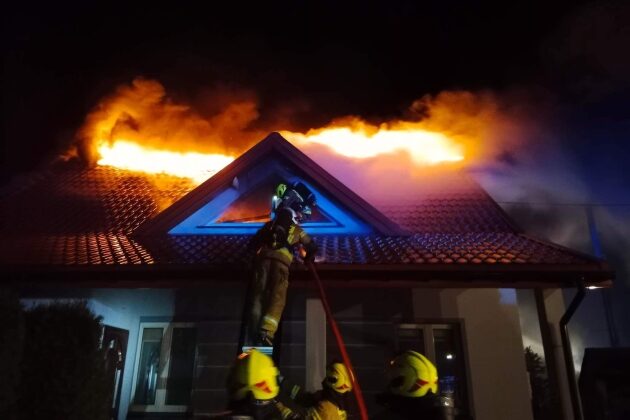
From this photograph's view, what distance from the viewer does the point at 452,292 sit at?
24.5ft

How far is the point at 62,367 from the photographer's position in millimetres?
5371

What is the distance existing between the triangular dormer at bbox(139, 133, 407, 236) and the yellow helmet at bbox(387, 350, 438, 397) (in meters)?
4.14

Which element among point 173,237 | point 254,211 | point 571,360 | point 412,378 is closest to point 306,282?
point 254,211

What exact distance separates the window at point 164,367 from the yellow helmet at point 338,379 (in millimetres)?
3987

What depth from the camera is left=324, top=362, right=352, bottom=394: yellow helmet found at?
4.15m

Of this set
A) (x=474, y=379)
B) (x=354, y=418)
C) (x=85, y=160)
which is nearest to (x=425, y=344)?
(x=474, y=379)

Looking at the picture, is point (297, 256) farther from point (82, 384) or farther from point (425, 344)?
point (82, 384)

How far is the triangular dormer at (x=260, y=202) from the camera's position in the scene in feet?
24.2

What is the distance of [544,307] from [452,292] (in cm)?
142

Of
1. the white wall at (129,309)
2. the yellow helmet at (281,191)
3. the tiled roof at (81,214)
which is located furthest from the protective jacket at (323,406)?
the white wall at (129,309)

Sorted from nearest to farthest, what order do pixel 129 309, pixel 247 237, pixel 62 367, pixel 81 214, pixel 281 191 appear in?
pixel 62 367 < pixel 281 191 < pixel 247 237 < pixel 129 309 < pixel 81 214

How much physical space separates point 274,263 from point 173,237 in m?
3.18

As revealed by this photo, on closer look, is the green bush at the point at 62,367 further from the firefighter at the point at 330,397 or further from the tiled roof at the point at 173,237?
the firefighter at the point at 330,397

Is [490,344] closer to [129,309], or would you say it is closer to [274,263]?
[274,263]
